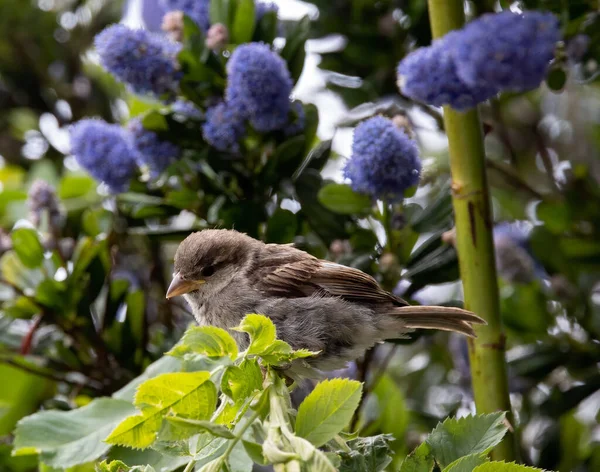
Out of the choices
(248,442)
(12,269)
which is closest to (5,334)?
(12,269)

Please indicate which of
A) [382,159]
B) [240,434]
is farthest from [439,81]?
[240,434]

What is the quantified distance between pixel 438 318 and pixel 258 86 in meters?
0.74

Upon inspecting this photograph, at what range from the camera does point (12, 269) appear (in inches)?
99.6

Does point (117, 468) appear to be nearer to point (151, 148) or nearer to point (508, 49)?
point (508, 49)

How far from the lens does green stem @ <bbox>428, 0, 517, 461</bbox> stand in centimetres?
172

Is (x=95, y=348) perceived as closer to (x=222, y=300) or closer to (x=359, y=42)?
(x=222, y=300)

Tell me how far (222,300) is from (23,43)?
2081 millimetres

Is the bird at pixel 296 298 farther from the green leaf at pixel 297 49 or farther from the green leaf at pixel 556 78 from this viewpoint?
the green leaf at pixel 556 78

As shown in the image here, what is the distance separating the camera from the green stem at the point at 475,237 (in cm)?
172

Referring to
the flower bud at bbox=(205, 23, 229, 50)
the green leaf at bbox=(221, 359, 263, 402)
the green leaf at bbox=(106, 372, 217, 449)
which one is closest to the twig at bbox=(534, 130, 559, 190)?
the flower bud at bbox=(205, 23, 229, 50)

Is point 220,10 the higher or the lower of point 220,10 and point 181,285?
the higher

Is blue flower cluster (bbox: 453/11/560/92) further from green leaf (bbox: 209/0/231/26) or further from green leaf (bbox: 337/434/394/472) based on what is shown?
green leaf (bbox: 209/0/231/26)

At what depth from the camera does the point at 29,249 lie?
2430 mm

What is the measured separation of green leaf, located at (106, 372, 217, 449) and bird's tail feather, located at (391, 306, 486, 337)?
2.38ft
